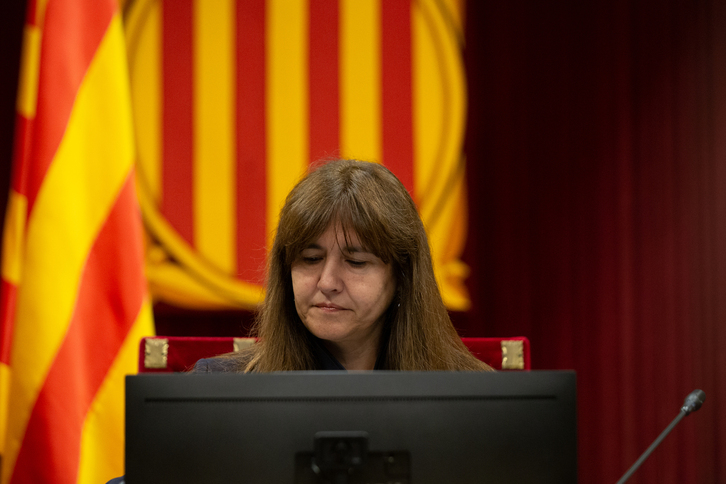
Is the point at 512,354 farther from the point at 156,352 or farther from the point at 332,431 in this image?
the point at 332,431

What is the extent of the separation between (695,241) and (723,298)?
0.88ft

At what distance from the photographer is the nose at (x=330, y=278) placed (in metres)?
1.20

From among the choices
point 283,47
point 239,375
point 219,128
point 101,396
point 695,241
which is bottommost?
point 101,396

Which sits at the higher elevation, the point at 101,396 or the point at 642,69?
the point at 642,69

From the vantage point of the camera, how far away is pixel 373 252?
4.07ft

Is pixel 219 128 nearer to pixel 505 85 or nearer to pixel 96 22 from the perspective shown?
pixel 96 22

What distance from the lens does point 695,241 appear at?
273cm

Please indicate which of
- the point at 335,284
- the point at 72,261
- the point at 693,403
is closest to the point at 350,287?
the point at 335,284

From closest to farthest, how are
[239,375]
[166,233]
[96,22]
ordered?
[239,375], [96,22], [166,233]

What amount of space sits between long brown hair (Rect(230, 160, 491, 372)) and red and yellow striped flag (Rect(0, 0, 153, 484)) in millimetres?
635

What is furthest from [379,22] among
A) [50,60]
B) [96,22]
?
[50,60]

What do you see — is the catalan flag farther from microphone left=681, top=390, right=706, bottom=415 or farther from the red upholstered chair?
microphone left=681, top=390, right=706, bottom=415

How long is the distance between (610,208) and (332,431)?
7.86ft

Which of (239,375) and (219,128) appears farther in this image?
(219,128)
